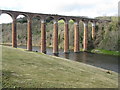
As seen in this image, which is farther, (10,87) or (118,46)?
(118,46)

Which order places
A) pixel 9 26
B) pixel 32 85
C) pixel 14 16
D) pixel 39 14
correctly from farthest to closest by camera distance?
pixel 9 26 → pixel 39 14 → pixel 14 16 → pixel 32 85

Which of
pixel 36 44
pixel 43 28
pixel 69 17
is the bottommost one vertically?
pixel 36 44

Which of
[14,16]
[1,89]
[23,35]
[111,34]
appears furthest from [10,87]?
[23,35]

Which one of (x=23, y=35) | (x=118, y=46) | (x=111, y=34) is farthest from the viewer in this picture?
(x=23, y=35)

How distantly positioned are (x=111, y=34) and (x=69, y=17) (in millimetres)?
26739

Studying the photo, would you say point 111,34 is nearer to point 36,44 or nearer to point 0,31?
point 36,44

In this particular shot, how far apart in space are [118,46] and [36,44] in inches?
3395

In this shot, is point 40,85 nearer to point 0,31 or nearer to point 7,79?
point 7,79

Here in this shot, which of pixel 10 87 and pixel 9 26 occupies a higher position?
pixel 9 26

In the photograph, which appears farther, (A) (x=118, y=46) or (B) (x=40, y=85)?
(A) (x=118, y=46)

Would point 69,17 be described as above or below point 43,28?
above

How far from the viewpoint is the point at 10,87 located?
1498cm

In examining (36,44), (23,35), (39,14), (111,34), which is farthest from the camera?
(23,35)

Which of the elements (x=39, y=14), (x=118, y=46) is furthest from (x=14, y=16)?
(x=118, y=46)
